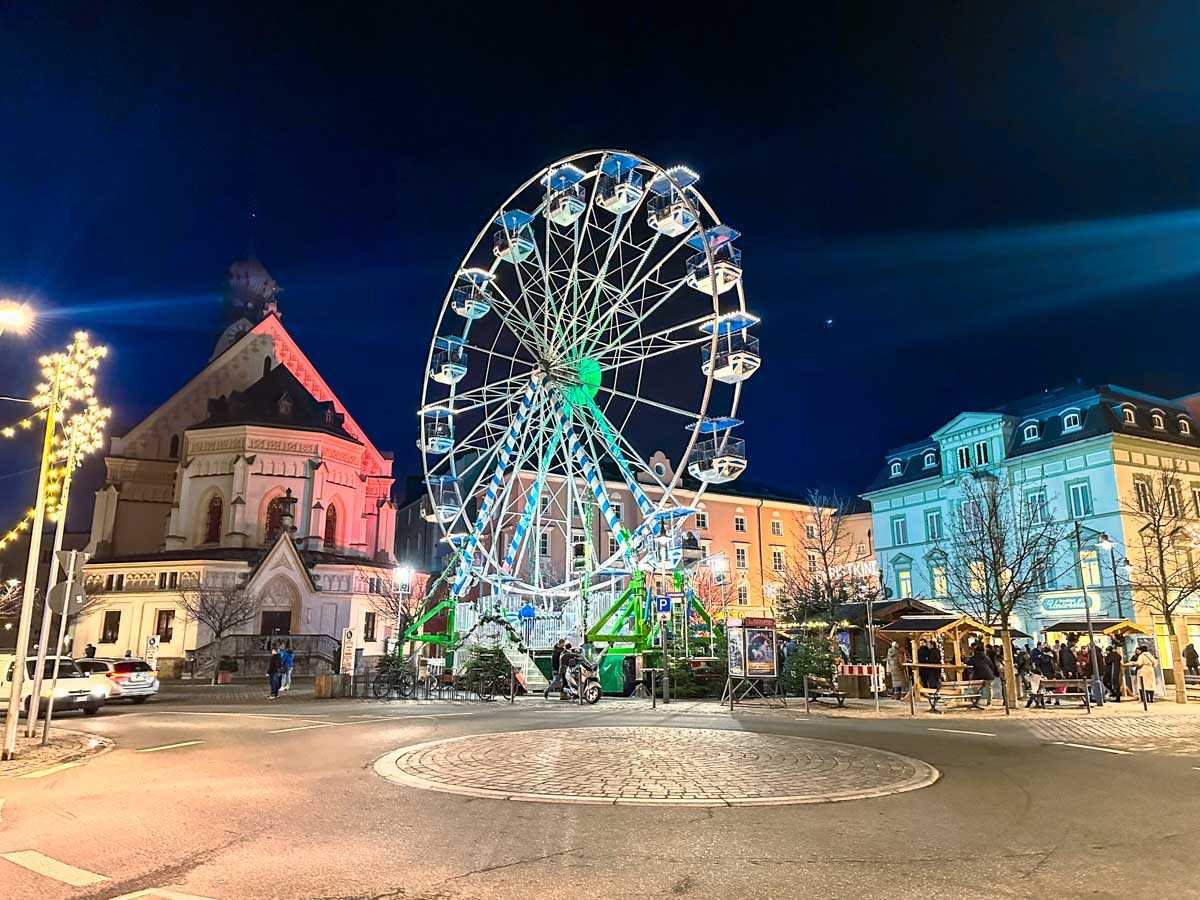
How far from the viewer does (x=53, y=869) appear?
6469mm

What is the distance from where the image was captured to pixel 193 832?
7.66 m

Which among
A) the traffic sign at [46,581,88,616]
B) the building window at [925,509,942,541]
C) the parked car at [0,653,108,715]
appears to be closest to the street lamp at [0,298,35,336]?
the traffic sign at [46,581,88,616]

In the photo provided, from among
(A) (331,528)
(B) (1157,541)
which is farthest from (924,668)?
(A) (331,528)

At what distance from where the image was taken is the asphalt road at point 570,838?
602 centimetres

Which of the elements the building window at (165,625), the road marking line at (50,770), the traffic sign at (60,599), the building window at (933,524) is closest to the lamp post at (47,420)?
the traffic sign at (60,599)

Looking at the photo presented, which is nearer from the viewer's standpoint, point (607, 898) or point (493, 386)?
point (607, 898)

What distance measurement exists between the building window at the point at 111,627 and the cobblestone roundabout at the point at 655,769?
123 feet

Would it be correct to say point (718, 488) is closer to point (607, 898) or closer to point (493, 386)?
point (493, 386)

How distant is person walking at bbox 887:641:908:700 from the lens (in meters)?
25.7

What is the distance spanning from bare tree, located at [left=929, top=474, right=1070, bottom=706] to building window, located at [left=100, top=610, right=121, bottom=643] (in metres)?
42.7

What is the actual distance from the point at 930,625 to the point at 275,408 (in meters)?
40.6

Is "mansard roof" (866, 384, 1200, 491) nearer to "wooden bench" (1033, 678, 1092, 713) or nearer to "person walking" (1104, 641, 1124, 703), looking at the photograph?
"person walking" (1104, 641, 1124, 703)

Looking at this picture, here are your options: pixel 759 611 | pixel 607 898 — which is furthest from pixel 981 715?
pixel 759 611

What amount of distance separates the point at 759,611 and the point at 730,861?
5800cm
